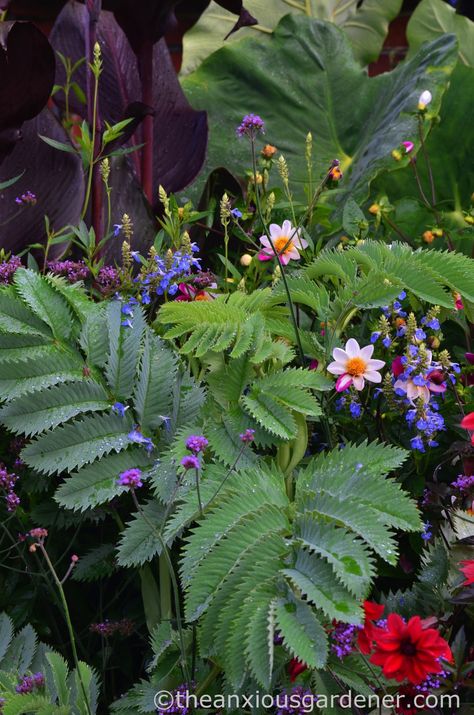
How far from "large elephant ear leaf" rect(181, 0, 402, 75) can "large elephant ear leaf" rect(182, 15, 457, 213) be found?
1.32 feet

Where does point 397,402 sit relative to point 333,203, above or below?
above

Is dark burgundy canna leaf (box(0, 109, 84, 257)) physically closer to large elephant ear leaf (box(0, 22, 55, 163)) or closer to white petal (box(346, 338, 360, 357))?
large elephant ear leaf (box(0, 22, 55, 163))

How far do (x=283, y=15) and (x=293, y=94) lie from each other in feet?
1.64

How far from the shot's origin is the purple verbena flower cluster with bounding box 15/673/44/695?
867mm

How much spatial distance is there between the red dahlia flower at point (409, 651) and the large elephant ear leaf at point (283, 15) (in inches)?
81.0

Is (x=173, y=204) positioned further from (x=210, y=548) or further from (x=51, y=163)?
(x=210, y=548)

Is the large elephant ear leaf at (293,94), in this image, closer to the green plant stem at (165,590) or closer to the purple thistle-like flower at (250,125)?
the purple thistle-like flower at (250,125)

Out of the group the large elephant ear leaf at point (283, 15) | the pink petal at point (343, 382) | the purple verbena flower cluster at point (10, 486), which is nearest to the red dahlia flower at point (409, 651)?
the pink petal at point (343, 382)

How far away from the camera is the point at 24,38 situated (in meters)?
1.30

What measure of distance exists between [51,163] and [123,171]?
12 centimetres

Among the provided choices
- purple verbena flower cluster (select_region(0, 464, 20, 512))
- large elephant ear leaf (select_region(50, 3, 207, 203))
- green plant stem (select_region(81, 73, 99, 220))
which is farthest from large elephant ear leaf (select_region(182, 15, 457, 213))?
purple verbena flower cluster (select_region(0, 464, 20, 512))

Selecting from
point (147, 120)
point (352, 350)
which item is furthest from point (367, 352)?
point (147, 120)

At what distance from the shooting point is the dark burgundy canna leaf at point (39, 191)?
4.57 feet

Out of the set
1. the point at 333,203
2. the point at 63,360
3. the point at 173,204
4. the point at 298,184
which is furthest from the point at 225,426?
the point at 298,184
